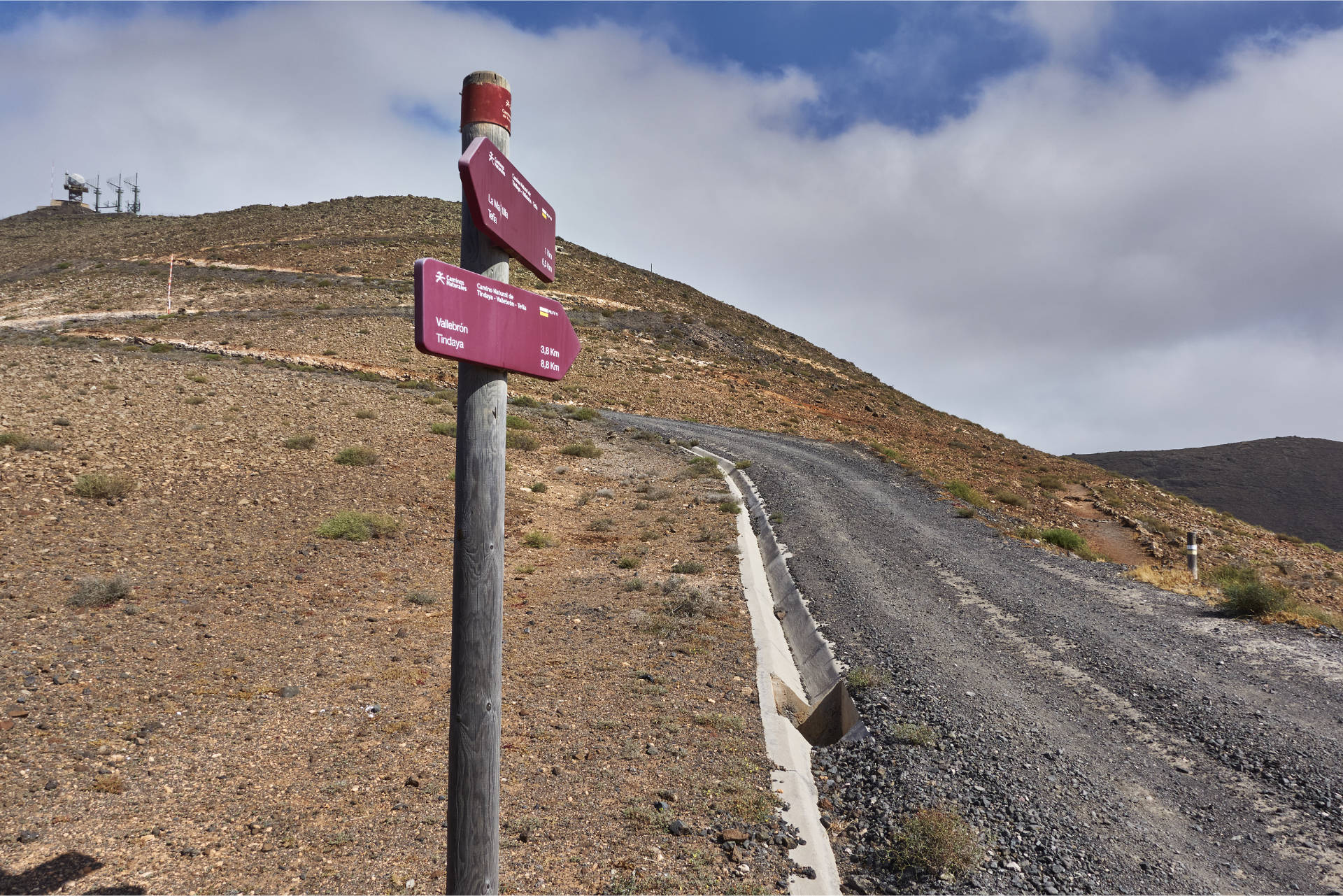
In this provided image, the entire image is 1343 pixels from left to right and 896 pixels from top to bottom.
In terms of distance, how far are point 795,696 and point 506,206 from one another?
6090mm

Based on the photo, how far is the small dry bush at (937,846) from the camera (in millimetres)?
4480

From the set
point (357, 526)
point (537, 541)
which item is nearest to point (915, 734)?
point (537, 541)

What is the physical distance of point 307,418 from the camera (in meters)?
16.5

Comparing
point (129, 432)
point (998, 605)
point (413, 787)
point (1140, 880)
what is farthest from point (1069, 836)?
point (129, 432)

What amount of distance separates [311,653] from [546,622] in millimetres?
2696

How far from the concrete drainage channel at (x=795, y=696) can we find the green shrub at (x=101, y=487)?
9.86m

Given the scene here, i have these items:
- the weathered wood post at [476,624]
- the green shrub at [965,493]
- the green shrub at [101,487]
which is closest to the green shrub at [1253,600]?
the green shrub at [965,493]

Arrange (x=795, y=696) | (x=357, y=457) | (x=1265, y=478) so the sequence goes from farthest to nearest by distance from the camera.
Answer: (x=1265, y=478) < (x=357, y=457) < (x=795, y=696)

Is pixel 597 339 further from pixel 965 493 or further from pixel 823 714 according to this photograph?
pixel 823 714

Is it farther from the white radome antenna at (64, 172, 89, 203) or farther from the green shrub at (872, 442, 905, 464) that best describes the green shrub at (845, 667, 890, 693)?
the white radome antenna at (64, 172, 89, 203)

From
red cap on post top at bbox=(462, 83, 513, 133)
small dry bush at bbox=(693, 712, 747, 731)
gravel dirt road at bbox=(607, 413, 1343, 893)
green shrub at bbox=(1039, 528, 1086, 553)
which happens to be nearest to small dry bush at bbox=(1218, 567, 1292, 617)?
gravel dirt road at bbox=(607, 413, 1343, 893)

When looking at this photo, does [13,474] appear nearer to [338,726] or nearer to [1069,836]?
[338,726]

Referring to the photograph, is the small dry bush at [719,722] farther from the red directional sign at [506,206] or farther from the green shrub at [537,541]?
the green shrub at [537,541]

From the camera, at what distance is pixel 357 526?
11.4 meters
